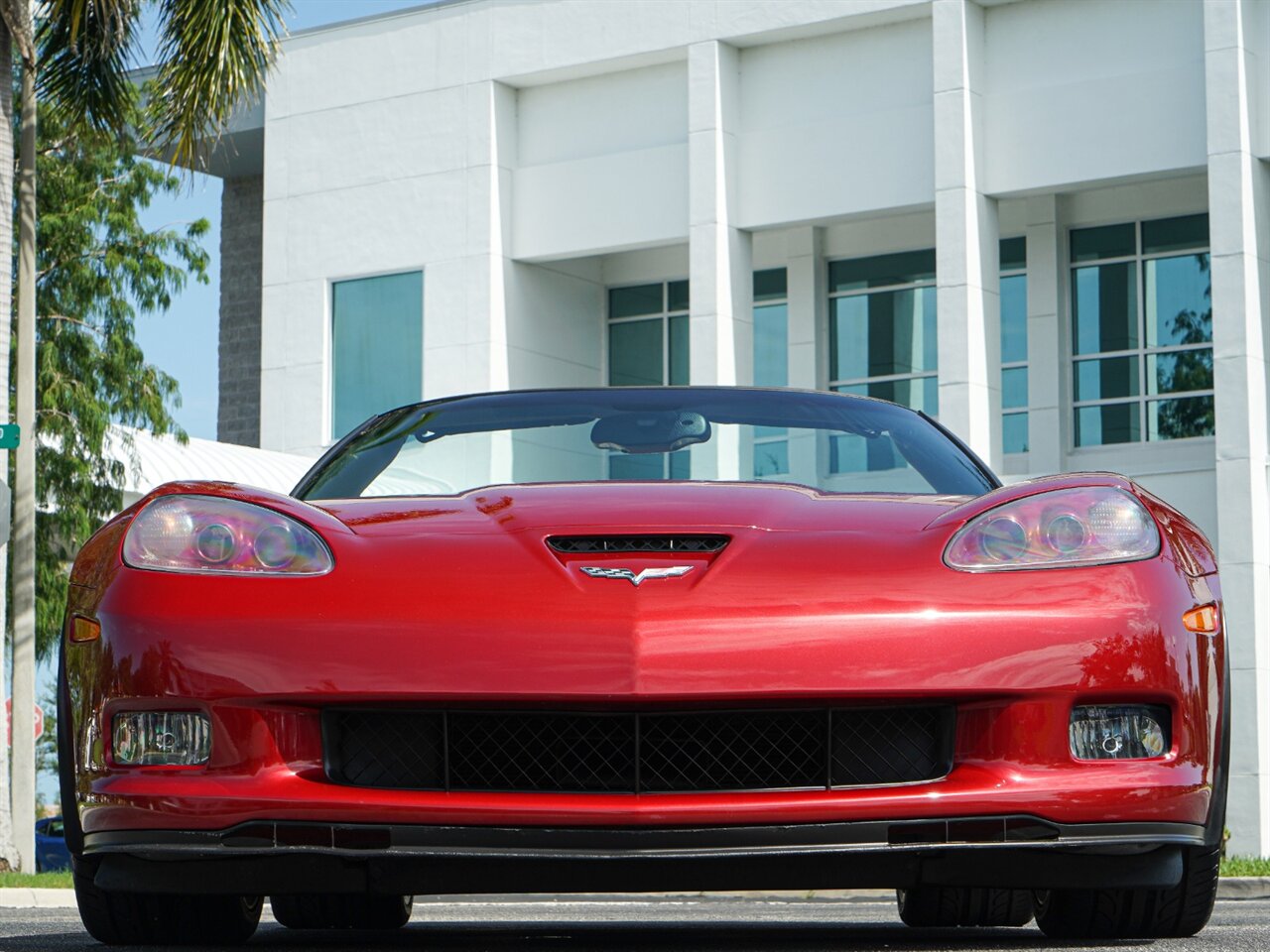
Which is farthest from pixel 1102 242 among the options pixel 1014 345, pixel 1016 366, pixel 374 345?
pixel 374 345

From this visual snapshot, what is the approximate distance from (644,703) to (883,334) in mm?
25075

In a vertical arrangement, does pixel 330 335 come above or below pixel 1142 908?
above

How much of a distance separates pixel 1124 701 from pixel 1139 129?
21617 millimetres

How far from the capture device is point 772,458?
510cm

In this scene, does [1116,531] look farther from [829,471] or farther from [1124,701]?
[829,471]

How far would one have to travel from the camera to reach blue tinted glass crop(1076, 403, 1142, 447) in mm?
25703

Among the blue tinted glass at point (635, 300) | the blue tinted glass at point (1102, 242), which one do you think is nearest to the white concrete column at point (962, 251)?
the blue tinted glass at point (1102, 242)

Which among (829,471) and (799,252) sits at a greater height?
(799,252)

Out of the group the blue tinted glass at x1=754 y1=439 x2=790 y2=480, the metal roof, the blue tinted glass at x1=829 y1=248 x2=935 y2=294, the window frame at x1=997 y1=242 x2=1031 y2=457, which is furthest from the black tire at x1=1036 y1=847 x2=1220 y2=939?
the blue tinted glass at x1=829 y1=248 x2=935 y2=294

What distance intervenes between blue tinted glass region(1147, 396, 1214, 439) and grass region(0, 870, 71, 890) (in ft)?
50.6

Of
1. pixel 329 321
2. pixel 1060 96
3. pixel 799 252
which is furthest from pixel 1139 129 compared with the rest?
pixel 329 321

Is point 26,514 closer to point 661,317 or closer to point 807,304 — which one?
point 807,304

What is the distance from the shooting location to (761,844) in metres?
3.23

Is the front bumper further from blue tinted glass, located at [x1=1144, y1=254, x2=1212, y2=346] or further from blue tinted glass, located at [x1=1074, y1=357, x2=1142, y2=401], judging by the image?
blue tinted glass, located at [x1=1074, y1=357, x2=1142, y2=401]
